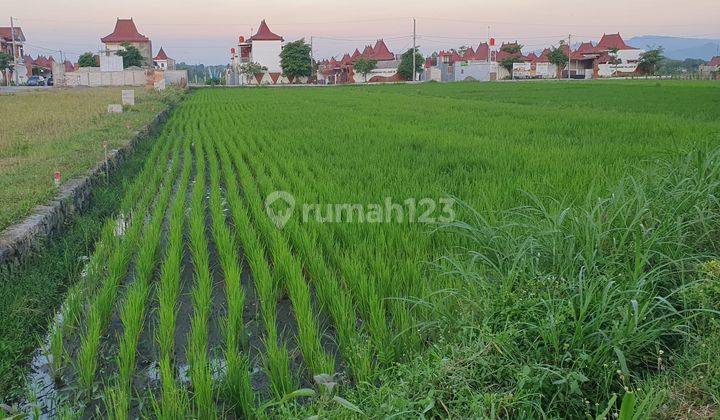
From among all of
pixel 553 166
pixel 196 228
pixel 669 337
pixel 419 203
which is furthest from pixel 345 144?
pixel 669 337

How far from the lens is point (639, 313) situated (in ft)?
6.40

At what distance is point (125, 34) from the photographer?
173 feet

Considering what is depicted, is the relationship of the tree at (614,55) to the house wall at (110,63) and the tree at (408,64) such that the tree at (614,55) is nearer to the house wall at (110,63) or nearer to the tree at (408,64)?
the tree at (408,64)

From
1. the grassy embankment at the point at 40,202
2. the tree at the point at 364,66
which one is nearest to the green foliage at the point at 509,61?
the tree at the point at 364,66

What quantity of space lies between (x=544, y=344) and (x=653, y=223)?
3.41 feet

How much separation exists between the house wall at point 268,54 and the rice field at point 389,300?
170 ft

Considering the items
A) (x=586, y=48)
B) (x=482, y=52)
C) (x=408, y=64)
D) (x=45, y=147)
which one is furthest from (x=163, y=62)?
(x=45, y=147)

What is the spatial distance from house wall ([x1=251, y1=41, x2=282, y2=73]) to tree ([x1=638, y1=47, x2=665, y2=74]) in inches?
1230

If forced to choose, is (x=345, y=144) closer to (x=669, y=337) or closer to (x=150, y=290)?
(x=150, y=290)

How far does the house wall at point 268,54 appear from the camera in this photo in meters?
54.6

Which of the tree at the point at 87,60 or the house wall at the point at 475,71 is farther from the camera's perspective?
the house wall at the point at 475,71

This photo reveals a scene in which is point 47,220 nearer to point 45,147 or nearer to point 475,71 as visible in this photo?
point 45,147

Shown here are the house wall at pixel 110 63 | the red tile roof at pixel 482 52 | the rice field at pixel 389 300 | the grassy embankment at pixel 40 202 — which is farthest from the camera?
the red tile roof at pixel 482 52

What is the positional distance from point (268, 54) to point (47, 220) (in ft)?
175
